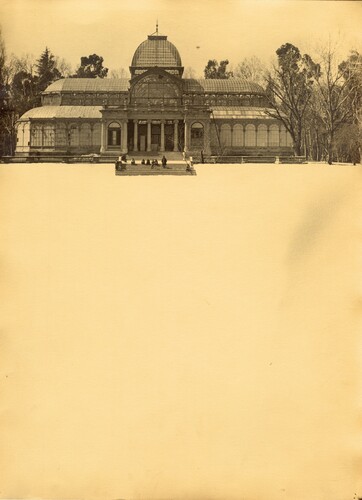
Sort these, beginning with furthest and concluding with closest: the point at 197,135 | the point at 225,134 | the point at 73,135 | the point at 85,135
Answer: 1. the point at 197,135
2. the point at 225,134
3. the point at 73,135
4. the point at 85,135

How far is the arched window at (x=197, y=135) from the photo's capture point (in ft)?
45.3

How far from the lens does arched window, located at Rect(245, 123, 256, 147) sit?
13.1m

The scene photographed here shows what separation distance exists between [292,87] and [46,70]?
351 centimetres

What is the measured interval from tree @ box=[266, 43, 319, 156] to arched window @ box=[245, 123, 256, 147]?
186 centimetres

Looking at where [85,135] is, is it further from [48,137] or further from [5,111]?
[5,111]

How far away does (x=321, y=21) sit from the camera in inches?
272

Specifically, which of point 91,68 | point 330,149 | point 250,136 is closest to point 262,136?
point 250,136

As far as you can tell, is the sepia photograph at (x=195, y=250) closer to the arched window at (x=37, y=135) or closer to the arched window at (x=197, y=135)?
the arched window at (x=37, y=135)

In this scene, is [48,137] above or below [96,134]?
below

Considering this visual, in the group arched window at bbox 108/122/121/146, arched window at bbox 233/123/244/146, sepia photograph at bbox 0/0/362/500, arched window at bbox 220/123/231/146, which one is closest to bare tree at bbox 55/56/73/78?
sepia photograph at bbox 0/0/362/500

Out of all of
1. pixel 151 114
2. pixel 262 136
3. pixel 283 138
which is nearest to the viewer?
pixel 283 138

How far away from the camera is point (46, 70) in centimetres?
767

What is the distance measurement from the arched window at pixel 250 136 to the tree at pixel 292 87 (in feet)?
6.10

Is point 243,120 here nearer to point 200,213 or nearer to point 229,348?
point 200,213
